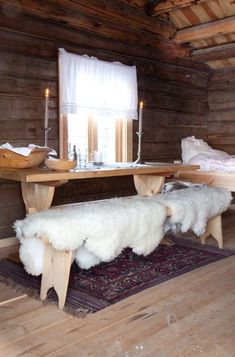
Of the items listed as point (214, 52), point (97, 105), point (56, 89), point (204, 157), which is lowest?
point (204, 157)

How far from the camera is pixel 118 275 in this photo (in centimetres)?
294

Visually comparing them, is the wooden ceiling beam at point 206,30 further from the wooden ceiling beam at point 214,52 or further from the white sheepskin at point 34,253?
the white sheepskin at point 34,253

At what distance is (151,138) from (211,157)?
833 millimetres

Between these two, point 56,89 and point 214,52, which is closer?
point 56,89

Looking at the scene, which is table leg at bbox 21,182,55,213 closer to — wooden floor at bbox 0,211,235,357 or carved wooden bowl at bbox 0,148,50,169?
carved wooden bowl at bbox 0,148,50,169

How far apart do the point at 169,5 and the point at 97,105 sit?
1.55m

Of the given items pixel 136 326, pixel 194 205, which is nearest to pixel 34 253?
pixel 136 326

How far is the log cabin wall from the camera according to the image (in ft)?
12.2

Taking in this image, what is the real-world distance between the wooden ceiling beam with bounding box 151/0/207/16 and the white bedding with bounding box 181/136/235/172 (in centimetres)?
178

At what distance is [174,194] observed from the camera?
342 cm

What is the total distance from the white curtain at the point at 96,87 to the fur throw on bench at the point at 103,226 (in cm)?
152

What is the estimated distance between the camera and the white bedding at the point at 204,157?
15.9 ft

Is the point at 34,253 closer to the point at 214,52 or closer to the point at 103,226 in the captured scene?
the point at 103,226

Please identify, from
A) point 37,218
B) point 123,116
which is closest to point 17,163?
point 37,218
